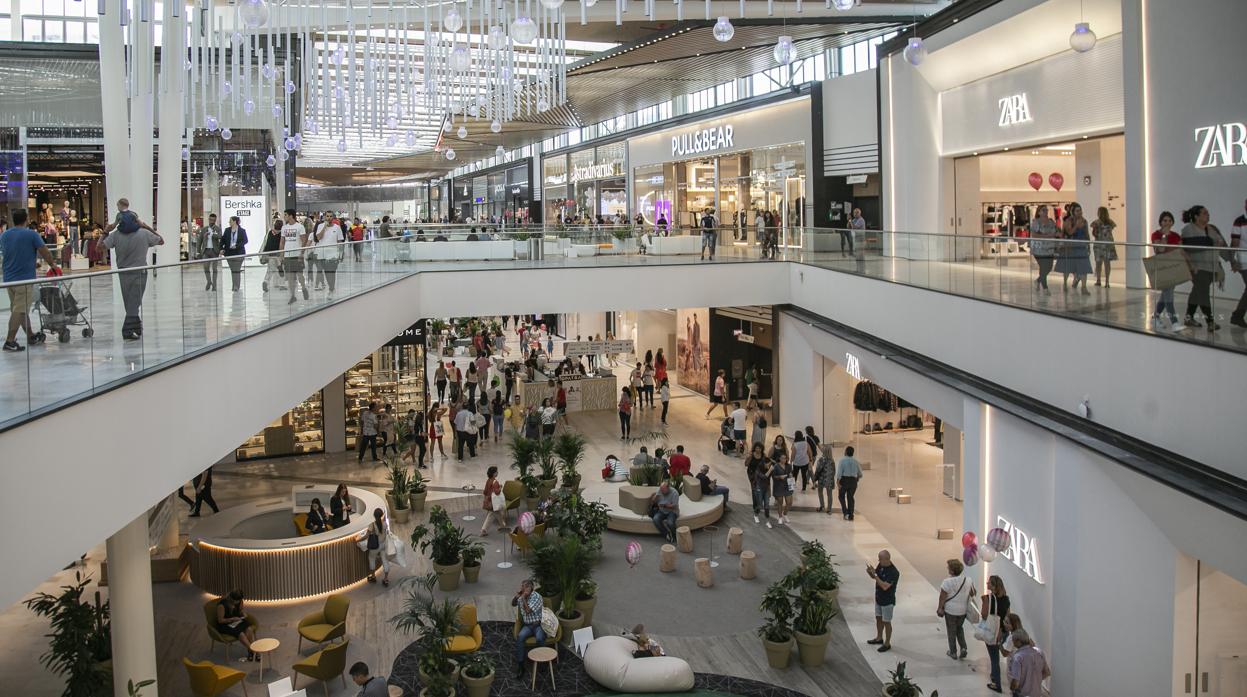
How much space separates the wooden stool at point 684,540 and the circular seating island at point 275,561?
426cm

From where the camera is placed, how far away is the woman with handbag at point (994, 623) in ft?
31.5

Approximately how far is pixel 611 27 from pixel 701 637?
1388 centimetres

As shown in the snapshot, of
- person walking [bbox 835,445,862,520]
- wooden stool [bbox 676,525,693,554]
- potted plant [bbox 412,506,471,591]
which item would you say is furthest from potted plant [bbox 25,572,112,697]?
person walking [bbox 835,445,862,520]

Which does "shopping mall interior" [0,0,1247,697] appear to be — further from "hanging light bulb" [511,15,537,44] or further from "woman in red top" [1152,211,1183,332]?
"hanging light bulb" [511,15,537,44]

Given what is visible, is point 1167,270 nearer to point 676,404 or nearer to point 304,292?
point 304,292

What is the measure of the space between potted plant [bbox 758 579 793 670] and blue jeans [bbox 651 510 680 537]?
3952 mm

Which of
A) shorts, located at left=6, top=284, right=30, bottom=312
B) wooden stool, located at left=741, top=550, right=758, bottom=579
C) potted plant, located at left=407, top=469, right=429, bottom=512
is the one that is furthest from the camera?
potted plant, located at left=407, top=469, right=429, bottom=512

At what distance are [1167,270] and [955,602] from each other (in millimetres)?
3890

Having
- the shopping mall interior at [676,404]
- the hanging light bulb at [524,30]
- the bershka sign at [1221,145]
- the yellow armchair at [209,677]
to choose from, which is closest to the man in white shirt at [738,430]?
the shopping mall interior at [676,404]

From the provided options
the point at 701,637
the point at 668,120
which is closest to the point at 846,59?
the point at 668,120

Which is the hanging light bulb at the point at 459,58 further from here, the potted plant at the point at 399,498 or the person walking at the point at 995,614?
the person walking at the point at 995,614

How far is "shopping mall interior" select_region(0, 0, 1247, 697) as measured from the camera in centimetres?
801

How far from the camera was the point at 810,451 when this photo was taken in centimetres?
1703

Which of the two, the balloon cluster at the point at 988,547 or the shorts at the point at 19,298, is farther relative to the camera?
the balloon cluster at the point at 988,547
